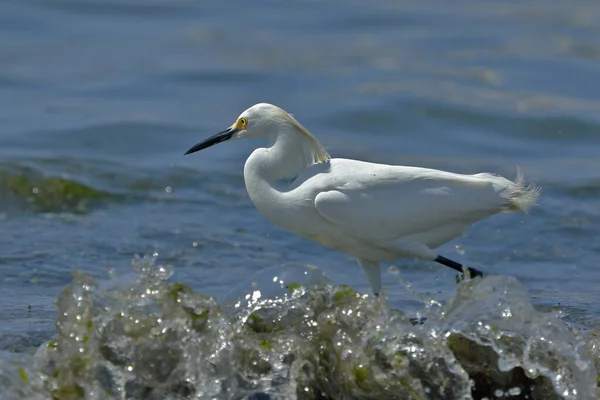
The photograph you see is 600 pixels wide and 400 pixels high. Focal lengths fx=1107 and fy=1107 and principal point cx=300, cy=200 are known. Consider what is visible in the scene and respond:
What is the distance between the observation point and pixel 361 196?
18.4 ft

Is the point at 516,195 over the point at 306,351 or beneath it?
over

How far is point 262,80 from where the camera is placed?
517 inches

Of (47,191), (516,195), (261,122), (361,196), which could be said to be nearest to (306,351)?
(361,196)

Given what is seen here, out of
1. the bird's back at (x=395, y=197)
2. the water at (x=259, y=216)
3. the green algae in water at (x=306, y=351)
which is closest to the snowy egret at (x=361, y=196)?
the bird's back at (x=395, y=197)

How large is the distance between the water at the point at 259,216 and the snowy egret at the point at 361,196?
464 mm

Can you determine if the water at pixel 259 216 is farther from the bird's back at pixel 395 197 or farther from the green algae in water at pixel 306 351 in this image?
the bird's back at pixel 395 197

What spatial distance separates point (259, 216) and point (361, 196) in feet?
10.7

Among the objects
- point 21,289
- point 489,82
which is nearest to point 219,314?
point 21,289

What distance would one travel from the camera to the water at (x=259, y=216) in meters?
4.58

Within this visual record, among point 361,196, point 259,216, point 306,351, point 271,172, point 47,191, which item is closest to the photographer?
point 306,351

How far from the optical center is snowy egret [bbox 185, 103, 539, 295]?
5629 millimetres

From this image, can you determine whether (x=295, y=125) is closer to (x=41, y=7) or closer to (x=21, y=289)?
(x=21, y=289)

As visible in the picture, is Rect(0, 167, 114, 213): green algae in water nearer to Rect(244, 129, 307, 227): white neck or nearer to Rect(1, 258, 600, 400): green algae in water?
Rect(244, 129, 307, 227): white neck

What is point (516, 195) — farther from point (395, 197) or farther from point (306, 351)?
point (306, 351)
